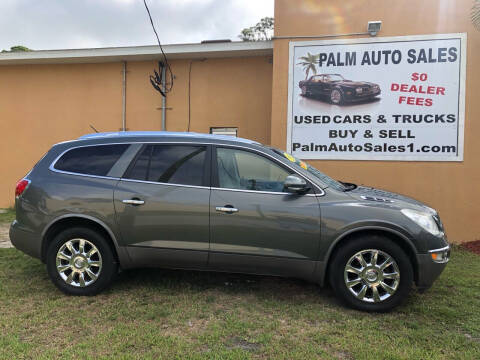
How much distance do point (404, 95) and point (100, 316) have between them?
6.18 meters

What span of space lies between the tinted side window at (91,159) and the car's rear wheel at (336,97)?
4373mm

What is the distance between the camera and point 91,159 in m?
4.06

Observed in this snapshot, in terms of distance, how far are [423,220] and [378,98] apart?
150 inches

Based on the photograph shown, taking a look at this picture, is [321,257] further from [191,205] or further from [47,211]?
[47,211]

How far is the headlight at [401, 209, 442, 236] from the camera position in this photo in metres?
3.54

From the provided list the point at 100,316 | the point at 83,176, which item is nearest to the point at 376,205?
the point at 100,316

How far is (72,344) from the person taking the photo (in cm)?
293

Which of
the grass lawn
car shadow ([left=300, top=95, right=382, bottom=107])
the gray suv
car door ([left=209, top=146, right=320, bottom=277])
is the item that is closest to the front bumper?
the gray suv

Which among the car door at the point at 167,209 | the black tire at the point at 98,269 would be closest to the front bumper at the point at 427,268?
the car door at the point at 167,209

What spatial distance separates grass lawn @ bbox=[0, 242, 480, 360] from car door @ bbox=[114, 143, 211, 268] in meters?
0.50

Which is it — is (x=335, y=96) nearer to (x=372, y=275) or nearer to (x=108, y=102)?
(x=372, y=275)

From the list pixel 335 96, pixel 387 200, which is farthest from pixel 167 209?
pixel 335 96

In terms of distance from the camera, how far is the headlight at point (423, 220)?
3.54m

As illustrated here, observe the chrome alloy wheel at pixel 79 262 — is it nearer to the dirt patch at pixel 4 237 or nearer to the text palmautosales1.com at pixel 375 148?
the dirt patch at pixel 4 237
